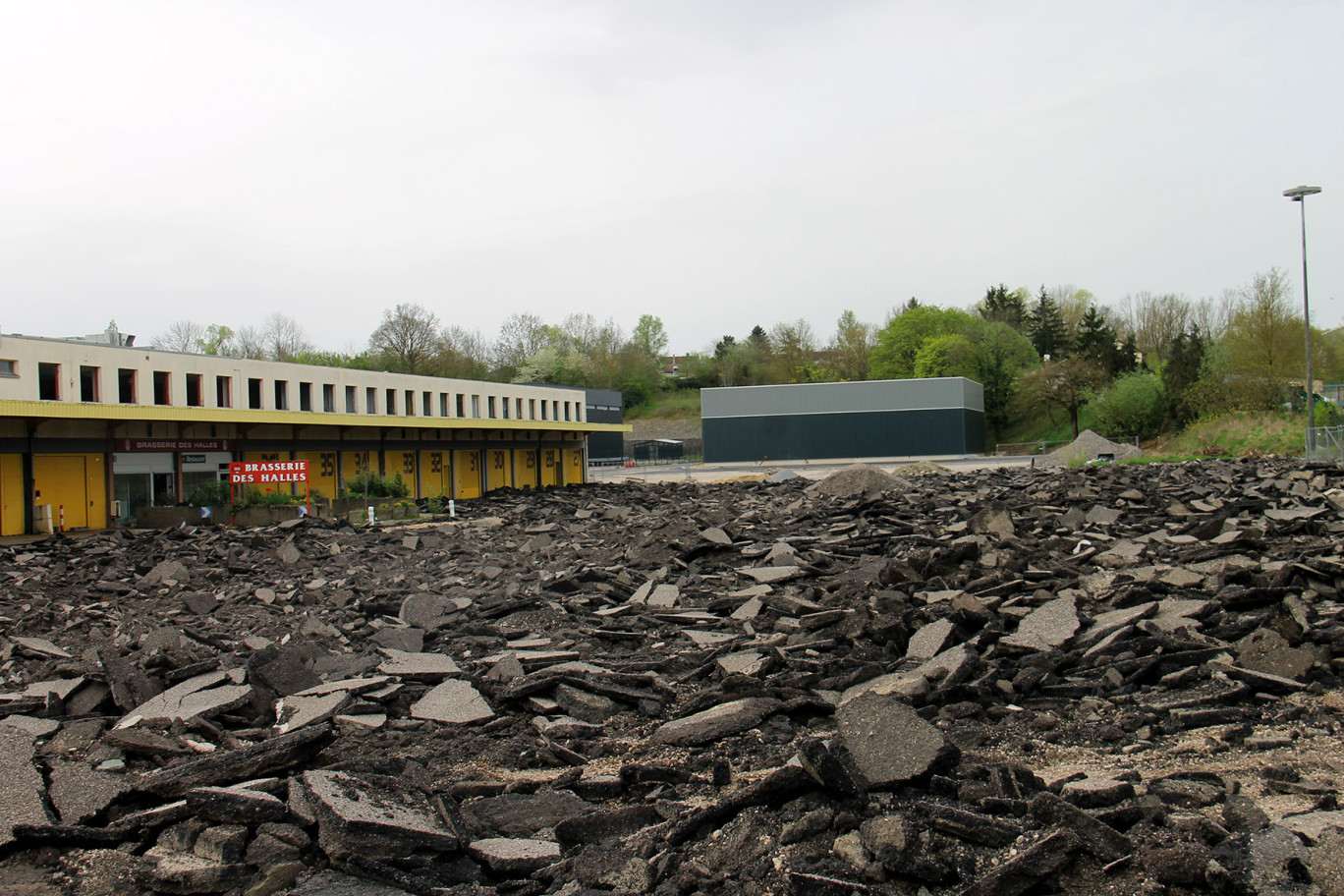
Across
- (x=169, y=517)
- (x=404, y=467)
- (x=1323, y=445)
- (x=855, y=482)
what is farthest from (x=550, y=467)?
(x=1323, y=445)

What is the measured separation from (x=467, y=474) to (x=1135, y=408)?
48.1 meters

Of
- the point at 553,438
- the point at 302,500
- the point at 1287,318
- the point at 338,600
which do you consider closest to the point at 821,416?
the point at 553,438

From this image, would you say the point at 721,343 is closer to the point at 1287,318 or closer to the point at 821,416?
the point at 821,416

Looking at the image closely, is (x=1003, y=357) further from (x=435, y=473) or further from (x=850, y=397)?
(x=435, y=473)

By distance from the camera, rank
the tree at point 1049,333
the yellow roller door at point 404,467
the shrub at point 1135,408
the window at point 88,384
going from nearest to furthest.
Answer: the window at point 88,384 < the yellow roller door at point 404,467 < the shrub at point 1135,408 < the tree at point 1049,333

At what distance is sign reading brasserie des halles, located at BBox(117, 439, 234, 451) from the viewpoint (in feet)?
97.5

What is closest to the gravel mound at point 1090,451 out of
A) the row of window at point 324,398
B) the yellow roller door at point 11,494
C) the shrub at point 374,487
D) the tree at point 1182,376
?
the tree at point 1182,376

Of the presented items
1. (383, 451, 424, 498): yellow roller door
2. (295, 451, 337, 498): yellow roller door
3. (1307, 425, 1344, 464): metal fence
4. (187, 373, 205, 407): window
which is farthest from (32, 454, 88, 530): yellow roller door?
(1307, 425, 1344, 464): metal fence

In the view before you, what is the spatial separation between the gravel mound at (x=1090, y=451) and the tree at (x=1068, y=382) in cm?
2349

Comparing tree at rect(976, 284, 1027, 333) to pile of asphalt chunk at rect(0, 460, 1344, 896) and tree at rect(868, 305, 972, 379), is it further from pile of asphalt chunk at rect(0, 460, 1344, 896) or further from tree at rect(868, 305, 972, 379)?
pile of asphalt chunk at rect(0, 460, 1344, 896)

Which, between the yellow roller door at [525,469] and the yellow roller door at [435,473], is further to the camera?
the yellow roller door at [525,469]

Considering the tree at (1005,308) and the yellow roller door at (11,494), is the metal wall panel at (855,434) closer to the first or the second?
the tree at (1005,308)

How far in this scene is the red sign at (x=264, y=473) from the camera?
95.1ft

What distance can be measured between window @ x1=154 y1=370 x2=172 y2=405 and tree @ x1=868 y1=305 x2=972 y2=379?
237 ft
